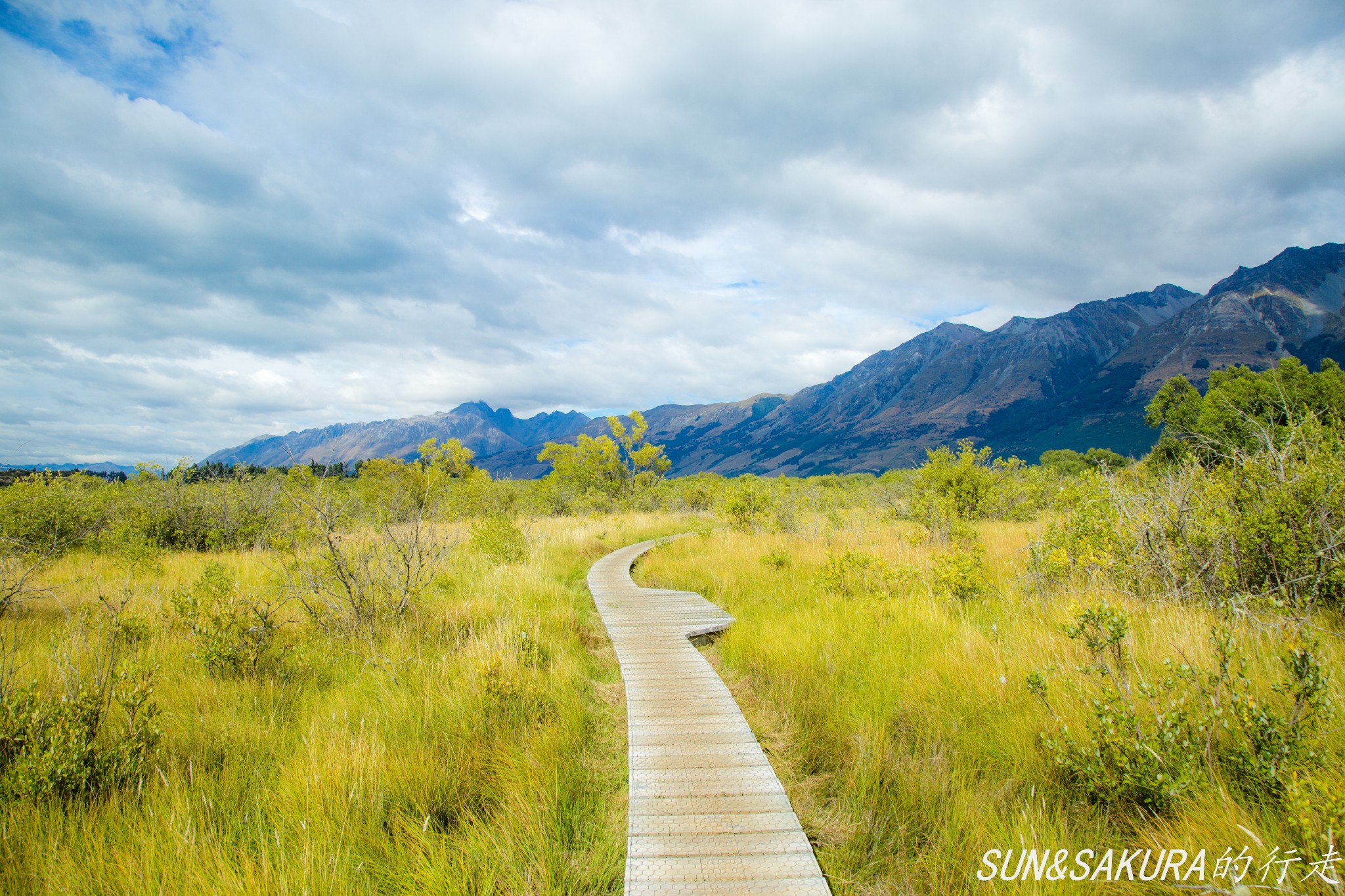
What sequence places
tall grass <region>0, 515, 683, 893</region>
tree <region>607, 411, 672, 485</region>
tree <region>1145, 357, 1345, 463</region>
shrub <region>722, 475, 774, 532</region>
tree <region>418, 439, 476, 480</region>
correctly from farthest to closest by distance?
1. tree <region>607, 411, 672, 485</region>
2. tree <region>1145, 357, 1345, 463</region>
3. tree <region>418, 439, 476, 480</region>
4. shrub <region>722, 475, 774, 532</region>
5. tall grass <region>0, 515, 683, 893</region>

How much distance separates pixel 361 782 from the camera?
3420 millimetres

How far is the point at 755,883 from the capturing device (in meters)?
2.91

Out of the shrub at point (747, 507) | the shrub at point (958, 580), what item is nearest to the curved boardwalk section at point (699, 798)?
the shrub at point (958, 580)

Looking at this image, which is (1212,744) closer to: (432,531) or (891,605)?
(891,605)

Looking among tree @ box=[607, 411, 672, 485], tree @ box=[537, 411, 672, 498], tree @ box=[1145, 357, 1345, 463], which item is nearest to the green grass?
tree @ box=[1145, 357, 1345, 463]

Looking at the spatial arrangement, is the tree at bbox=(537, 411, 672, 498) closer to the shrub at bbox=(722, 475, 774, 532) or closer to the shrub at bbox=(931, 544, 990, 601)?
the shrub at bbox=(722, 475, 774, 532)

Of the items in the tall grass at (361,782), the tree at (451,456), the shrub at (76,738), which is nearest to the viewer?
the tall grass at (361,782)

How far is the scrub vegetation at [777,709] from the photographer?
2854 mm

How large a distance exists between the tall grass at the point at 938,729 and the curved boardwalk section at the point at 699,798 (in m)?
0.32

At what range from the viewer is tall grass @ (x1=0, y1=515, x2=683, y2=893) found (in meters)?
2.83

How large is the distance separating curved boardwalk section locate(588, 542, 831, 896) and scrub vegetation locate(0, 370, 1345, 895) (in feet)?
0.88

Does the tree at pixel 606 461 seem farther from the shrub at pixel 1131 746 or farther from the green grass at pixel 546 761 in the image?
the shrub at pixel 1131 746

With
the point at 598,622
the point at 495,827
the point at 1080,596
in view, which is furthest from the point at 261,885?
the point at 1080,596

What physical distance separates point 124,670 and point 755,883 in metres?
Result: 5.47
